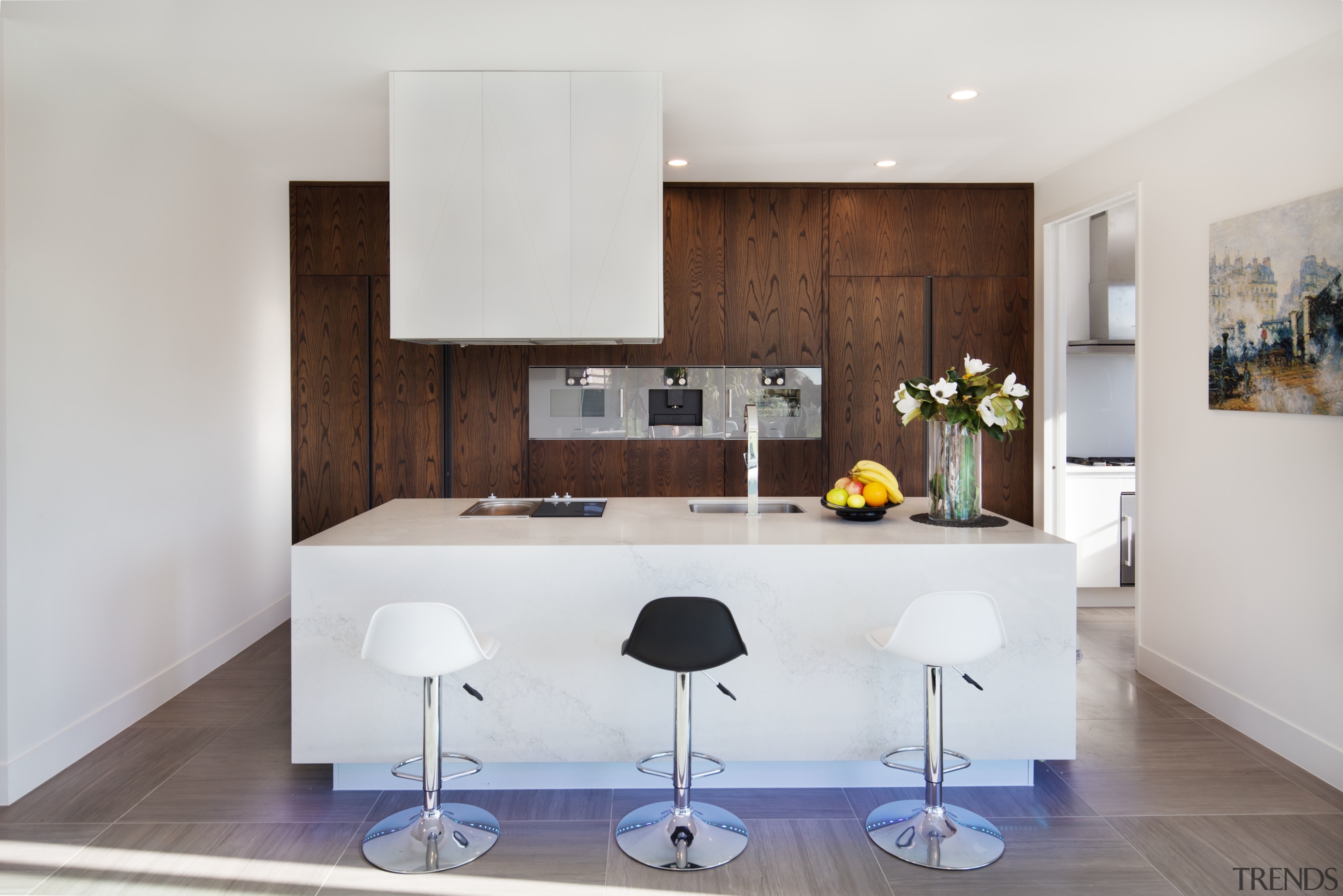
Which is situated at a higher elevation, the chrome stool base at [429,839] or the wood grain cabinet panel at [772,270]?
the wood grain cabinet panel at [772,270]

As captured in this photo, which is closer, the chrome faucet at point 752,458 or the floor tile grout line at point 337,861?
the floor tile grout line at point 337,861

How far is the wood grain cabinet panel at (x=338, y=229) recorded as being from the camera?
5039mm

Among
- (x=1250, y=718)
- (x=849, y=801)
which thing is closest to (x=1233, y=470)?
(x=1250, y=718)

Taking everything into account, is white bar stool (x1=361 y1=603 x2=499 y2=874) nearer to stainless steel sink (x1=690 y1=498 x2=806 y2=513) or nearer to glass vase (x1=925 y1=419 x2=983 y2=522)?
stainless steel sink (x1=690 y1=498 x2=806 y2=513)

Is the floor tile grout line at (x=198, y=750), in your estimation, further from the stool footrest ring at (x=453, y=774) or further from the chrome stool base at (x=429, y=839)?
the chrome stool base at (x=429, y=839)

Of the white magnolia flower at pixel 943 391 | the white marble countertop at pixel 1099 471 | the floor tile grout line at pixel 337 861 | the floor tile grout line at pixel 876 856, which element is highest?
the white magnolia flower at pixel 943 391

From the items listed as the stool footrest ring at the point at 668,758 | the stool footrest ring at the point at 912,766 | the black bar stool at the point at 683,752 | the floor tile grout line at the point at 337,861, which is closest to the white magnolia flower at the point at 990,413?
the stool footrest ring at the point at 912,766

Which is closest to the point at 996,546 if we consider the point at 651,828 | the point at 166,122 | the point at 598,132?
the point at 651,828

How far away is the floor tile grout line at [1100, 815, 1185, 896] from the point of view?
225cm

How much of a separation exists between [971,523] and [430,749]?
1984 millimetres

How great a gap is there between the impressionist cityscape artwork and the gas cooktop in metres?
1.71

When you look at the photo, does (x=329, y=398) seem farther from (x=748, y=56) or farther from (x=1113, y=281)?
(x=1113, y=281)

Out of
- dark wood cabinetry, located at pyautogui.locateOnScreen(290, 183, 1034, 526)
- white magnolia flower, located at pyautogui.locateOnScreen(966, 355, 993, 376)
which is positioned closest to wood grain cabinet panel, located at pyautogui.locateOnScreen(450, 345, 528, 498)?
dark wood cabinetry, located at pyautogui.locateOnScreen(290, 183, 1034, 526)

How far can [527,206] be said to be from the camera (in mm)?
3471
